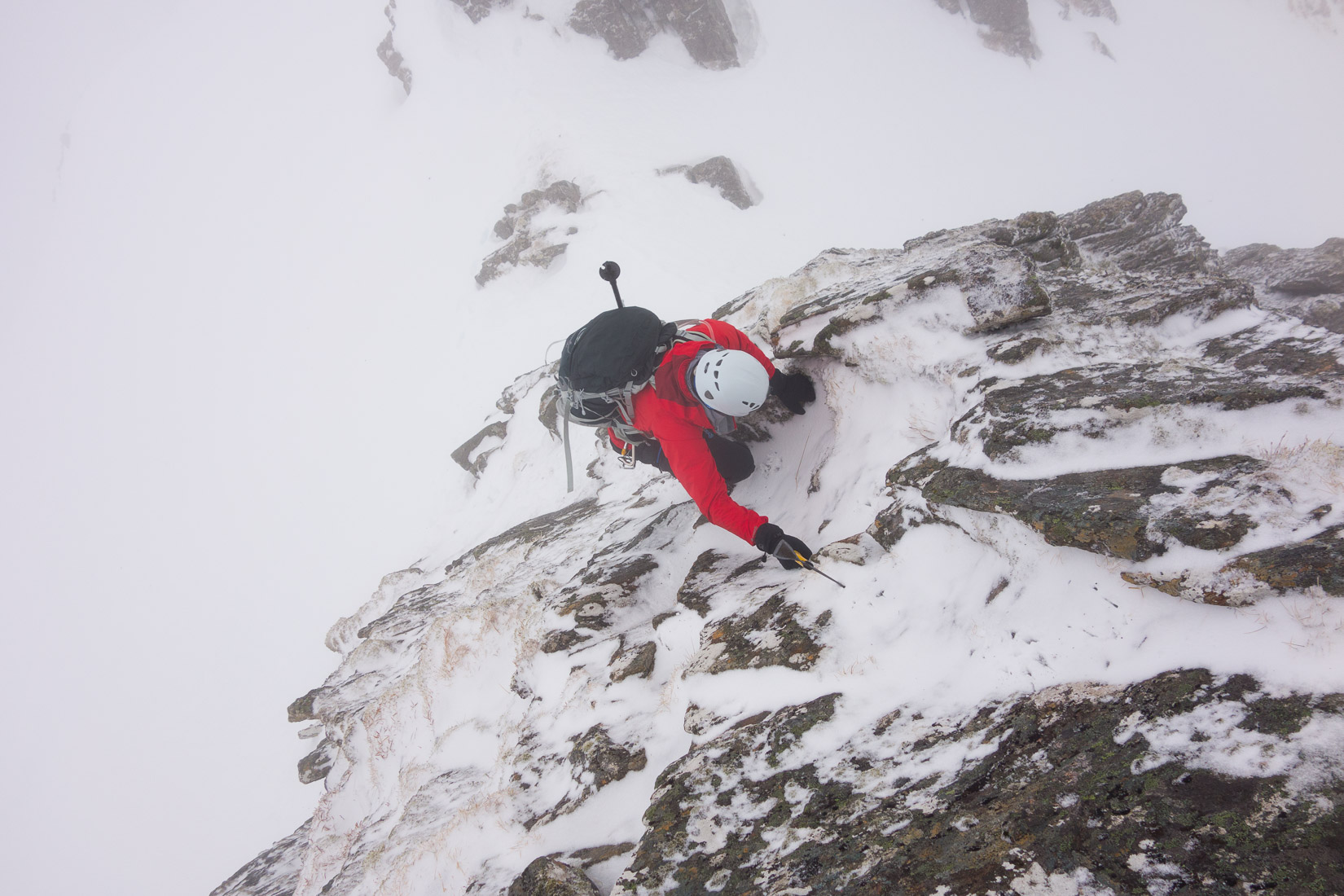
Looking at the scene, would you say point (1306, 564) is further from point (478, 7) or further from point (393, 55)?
point (393, 55)

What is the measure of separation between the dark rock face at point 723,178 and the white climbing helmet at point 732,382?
913 inches

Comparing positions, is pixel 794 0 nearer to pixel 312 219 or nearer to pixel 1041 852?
pixel 312 219

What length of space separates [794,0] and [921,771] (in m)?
40.8

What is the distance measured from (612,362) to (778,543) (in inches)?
80.6

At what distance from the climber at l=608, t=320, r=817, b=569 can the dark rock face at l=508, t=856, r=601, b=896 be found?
101 inches

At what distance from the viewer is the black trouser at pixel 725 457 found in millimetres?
6543

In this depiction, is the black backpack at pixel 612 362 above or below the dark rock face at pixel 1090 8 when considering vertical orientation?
below

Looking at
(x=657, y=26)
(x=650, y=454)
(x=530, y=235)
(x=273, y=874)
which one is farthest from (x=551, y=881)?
(x=657, y=26)

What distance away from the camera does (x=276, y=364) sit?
1385 inches

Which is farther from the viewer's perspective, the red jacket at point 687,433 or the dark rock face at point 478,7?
the dark rock face at point 478,7

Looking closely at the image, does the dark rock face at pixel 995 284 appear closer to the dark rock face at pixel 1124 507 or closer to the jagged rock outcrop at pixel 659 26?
the dark rock face at pixel 1124 507

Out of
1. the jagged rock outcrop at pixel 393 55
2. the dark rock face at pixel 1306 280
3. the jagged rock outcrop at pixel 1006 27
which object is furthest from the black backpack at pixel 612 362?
the jagged rock outcrop at pixel 393 55

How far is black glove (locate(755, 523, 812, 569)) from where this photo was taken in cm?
452

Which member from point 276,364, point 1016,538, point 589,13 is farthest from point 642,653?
point 276,364
